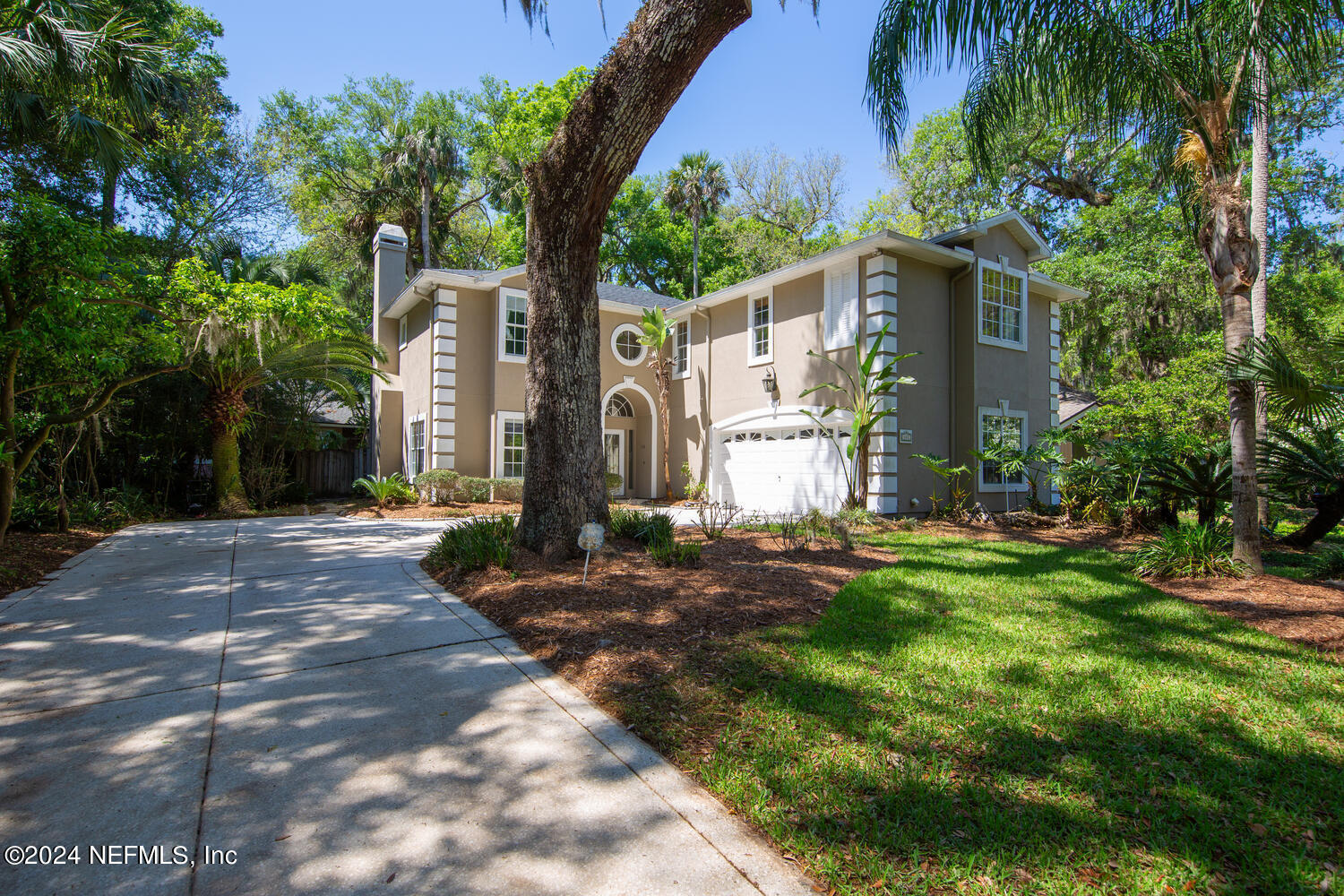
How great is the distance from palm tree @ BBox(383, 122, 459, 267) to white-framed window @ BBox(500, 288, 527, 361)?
1143cm

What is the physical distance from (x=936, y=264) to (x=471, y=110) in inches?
1021

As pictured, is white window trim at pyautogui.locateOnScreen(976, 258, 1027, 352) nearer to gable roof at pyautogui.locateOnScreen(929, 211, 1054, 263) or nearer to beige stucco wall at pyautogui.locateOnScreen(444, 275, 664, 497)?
gable roof at pyautogui.locateOnScreen(929, 211, 1054, 263)

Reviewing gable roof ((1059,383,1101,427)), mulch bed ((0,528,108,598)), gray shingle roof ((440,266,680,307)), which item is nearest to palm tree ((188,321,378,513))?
mulch bed ((0,528,108,598))

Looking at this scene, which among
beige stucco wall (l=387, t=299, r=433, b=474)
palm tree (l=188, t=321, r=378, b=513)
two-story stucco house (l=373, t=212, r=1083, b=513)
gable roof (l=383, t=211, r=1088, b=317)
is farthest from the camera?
beige stucco wall (l=387, t=299, r=433, b=474)

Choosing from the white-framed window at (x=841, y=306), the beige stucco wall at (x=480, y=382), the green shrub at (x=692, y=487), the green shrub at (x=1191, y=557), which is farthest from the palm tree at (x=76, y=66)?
the green shrub at (x=1191, y=557)

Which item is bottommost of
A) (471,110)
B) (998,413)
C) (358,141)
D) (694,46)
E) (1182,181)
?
(998,413)

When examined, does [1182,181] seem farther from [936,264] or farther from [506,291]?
[506,291]

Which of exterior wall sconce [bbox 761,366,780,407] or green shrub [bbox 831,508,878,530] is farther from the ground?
exterior wall sconce [bbox 761,366,780,407]

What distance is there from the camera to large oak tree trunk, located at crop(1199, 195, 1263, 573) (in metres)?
6.22

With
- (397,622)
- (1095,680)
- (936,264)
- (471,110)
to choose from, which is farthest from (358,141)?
(1095,680)

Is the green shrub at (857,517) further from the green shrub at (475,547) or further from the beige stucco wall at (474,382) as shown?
the beige stucco wall at (474,382)

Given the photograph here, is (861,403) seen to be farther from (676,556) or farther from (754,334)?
(676,556)

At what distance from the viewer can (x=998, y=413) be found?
13.1 metres

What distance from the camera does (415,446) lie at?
16234 millimetres
